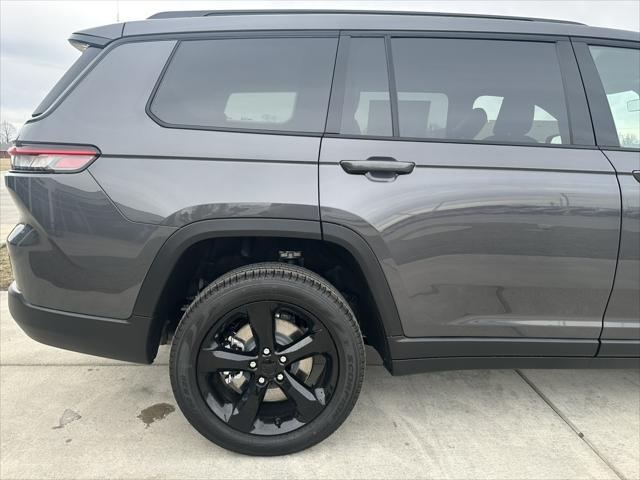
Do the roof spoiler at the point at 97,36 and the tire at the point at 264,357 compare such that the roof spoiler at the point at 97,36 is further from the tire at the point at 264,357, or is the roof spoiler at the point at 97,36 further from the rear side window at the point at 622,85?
the rear side window at the point at 622,85

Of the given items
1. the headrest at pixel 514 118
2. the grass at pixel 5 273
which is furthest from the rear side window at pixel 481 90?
the grass at pixel 5 273

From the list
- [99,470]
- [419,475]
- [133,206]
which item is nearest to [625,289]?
[419,475]

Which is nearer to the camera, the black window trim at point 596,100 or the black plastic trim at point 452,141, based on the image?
the black plastic trim at point 452,141

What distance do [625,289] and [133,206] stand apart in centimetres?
224

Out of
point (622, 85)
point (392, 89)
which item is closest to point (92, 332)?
point (392, 89)

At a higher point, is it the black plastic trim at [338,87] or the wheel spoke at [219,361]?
the black plastic trim at [338,87]

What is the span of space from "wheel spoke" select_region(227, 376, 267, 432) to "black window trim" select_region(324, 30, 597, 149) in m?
1.20

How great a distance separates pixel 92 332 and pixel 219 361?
60cm

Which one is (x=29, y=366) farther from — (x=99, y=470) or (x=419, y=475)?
(x=419, y=475)

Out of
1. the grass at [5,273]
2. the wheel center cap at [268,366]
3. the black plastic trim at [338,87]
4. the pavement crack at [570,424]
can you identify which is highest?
the black plastic trim at [338,87]

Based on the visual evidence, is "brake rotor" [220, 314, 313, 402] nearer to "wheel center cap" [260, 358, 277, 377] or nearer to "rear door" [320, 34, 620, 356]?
"wheel center cap" [260, 358, 277, 377]

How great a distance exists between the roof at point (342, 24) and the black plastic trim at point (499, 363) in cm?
157

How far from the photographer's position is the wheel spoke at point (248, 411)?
1942 mm

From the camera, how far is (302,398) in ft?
6.41
